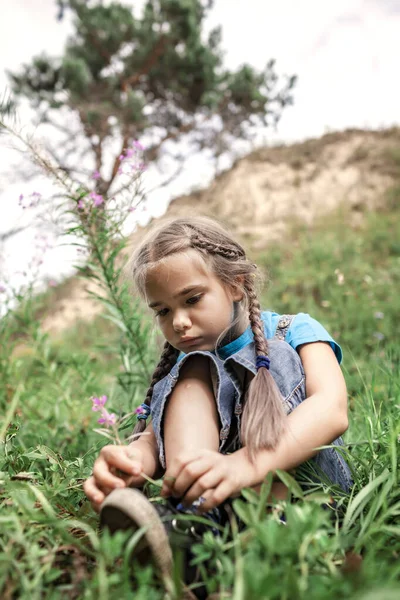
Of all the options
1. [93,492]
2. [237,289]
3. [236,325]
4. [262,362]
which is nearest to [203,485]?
[93,492]

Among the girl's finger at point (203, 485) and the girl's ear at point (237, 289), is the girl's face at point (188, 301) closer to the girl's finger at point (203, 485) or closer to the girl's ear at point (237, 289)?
the girl's ear at point (237, 289)

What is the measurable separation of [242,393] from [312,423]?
22cm

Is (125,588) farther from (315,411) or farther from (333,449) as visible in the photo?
(333,449)

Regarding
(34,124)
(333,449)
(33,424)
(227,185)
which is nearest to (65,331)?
(227,185)

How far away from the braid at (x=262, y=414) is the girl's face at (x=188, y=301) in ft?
0.58

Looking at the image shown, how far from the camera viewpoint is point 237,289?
1.49m

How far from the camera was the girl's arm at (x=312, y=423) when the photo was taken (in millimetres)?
982

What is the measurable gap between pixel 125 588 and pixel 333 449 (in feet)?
2.20

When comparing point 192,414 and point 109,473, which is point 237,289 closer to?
point 192,414

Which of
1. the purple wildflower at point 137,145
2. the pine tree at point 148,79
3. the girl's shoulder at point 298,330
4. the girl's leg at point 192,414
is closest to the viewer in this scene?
the girl's leg at point 192,414

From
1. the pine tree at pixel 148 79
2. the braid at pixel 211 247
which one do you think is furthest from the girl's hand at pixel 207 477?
the pine tree at pixel 148 79

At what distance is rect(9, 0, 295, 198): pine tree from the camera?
704cm

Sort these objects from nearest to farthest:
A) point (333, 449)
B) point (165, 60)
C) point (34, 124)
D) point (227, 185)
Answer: point (333, 449)
point (34, 124)
point (165, 60)
point (227, 185)

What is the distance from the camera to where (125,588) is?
71cm
